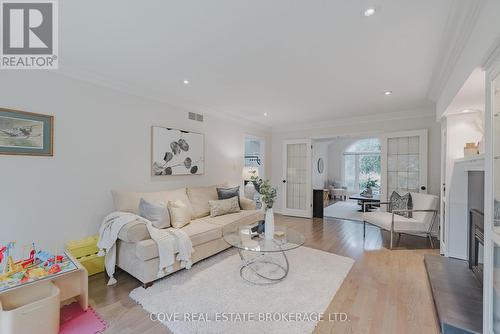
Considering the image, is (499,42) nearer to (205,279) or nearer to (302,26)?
(302,26)

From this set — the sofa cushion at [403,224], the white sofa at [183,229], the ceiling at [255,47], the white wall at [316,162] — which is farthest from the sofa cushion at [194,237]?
the white wall at [316,162]

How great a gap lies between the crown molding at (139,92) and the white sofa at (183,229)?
146 centimetres

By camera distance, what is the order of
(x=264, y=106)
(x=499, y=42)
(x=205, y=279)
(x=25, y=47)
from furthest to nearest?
(x=264, y=106)
(x=205, y=279)
(x=25, y=47)
(x=499, y=42)

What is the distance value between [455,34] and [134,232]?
11.8ft

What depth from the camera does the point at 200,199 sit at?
12.3 ft

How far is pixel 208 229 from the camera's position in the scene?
2994 mm

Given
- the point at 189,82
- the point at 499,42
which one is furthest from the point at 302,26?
the point at 189,82

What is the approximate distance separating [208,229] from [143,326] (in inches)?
51.5

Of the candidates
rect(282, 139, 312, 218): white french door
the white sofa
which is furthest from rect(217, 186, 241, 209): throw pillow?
rect(282, 139, 312, 218): white french door

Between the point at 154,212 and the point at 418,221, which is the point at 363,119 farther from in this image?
the point at 154,212

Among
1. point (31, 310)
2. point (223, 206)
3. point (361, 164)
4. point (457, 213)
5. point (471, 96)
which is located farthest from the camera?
point (361, 164)

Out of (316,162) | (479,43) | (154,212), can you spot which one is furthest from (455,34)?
(316,162)

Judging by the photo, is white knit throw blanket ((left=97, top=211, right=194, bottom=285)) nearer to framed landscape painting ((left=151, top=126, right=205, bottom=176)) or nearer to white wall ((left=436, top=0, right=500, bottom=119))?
framed landscape painting ((left=151, top=126, right=205, bottom=176))

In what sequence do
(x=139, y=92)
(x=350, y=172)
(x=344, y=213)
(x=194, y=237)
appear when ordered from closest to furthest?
(x=194, y=237), (x=139, y=92), (x=344, y=213), (x=350, y=172)
